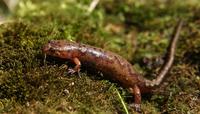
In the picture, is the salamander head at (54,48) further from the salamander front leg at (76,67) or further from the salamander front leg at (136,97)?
the salamander front leg at (136,97)

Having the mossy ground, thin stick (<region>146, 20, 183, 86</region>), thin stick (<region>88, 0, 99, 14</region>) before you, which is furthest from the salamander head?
thin stick (<region>88, 0, 99, 14</region>)

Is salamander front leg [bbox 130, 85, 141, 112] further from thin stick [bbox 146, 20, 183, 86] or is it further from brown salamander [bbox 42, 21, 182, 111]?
thin stick [bbox 146, 20, 183, 86]

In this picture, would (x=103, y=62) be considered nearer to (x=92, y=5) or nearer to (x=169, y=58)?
(x=169, y=58)

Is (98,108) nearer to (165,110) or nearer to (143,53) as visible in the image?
(165,110)

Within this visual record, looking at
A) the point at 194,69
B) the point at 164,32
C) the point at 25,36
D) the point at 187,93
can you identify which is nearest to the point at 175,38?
the point at 164,32

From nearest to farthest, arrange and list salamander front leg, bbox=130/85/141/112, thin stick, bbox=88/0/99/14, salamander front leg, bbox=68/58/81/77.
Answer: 1. salamander front leg, bbox=68/58/81/77
2. salamander front leg, bbox=130/85/141/112
3. thin stick, bbox=88/0/99/14

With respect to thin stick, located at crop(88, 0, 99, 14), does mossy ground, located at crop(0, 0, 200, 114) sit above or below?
below
